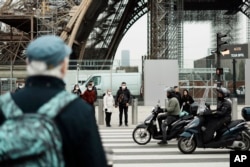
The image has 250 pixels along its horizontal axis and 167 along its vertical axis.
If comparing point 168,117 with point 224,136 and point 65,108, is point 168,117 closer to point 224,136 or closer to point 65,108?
point 224,136

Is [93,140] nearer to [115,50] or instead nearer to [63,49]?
[63,49]

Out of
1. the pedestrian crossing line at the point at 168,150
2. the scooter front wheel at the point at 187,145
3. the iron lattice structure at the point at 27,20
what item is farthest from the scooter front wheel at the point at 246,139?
the iron lattice structure at the point at 27,20

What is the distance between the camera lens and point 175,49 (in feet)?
154

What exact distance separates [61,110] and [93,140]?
188 mm

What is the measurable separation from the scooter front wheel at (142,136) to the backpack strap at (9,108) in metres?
9.61

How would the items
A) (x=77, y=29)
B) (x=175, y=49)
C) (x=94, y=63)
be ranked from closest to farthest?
(x=94, y=63) → (x=77, y=29) → (x=175, y=49)

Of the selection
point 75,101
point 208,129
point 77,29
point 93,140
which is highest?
point 77,29

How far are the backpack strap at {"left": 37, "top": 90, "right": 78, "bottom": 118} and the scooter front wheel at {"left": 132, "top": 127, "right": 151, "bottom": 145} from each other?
9616 mm

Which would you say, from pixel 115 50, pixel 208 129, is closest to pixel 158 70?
pixel 208 129

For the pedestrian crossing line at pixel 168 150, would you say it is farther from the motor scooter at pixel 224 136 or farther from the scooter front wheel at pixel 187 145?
the motor scooter at pixel 224 136

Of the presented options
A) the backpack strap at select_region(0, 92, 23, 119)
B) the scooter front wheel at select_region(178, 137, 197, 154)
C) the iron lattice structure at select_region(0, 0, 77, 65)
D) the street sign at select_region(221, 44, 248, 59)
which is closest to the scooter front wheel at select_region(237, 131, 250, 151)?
the scooter front wheel at select_region(178, 137, 197, 154)

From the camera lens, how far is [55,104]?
2174mm

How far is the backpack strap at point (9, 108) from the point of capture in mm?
2180

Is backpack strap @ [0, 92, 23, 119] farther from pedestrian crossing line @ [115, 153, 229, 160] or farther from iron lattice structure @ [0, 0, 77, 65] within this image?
iron lattice structure @ [0, 0, 77, 65]
